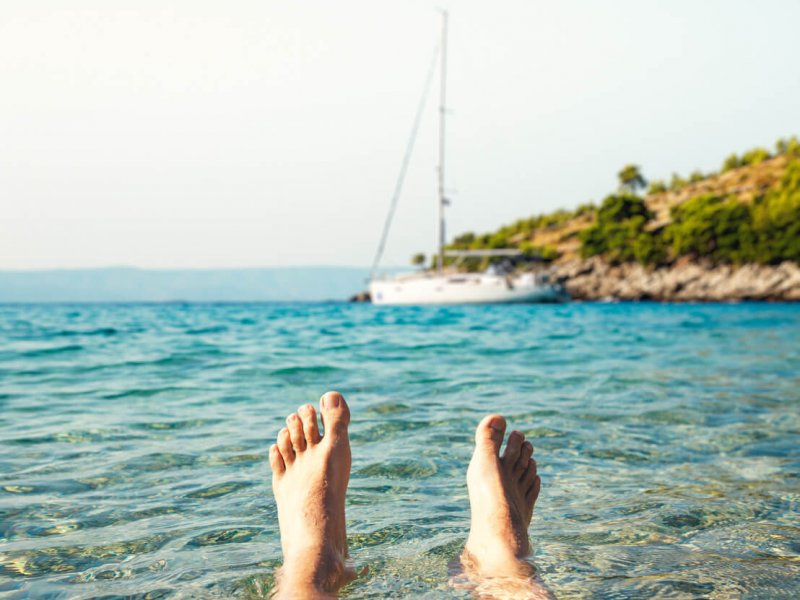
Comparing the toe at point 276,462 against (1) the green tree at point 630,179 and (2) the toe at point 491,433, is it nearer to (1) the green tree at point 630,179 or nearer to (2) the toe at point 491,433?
(2) the toe at point 491,433

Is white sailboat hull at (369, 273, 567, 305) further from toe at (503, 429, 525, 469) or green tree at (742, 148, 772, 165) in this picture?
green tree at (742, 148, 772, 165)

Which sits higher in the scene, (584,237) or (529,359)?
(584,237)

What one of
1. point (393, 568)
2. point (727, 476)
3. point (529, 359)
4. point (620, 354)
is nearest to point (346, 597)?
point (393, 568)

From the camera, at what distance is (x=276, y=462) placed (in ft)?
8.09

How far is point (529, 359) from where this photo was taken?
725 cm

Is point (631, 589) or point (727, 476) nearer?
point (631, 589)

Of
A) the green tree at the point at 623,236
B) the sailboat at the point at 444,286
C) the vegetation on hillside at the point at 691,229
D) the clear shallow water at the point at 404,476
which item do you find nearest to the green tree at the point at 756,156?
the vegetation on hillside at the point at 691,229

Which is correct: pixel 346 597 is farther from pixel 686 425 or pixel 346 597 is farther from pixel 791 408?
pixel 791 408

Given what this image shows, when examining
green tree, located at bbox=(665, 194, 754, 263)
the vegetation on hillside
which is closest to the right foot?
the vegetation on hillside

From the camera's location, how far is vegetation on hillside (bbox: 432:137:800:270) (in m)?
45.3

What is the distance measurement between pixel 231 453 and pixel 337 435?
0.78 metres

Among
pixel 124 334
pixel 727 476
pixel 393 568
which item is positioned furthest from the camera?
pixel 124 334

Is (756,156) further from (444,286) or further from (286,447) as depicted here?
(286,447)

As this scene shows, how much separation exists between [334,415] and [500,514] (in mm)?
773
